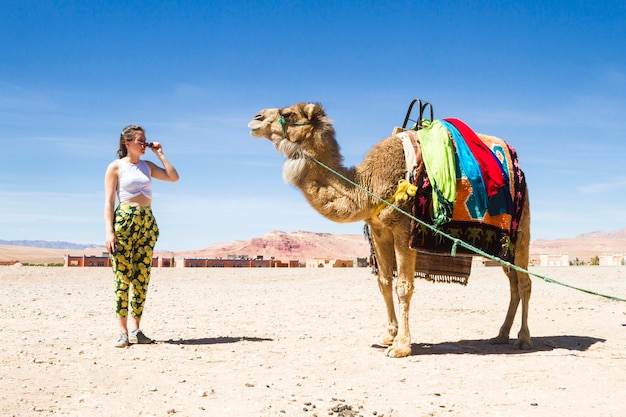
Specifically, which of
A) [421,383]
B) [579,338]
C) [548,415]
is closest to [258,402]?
[421,383]

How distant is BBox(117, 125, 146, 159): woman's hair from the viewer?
8.41m

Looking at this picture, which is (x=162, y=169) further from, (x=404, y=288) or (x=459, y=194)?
(x=459, y=194)

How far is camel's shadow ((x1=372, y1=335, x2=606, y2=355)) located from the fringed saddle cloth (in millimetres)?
974

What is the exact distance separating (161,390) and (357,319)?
627 cm

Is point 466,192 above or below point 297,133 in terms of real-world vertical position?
below

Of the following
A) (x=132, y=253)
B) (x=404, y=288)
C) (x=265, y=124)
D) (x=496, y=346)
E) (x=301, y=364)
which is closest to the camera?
(x=301, y=364)

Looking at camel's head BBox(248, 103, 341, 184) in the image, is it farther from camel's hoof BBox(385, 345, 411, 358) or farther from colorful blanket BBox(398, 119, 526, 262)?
camel's hoof BBox(385, 345, 411, 358)

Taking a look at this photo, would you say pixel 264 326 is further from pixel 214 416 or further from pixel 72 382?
pixel 214 416

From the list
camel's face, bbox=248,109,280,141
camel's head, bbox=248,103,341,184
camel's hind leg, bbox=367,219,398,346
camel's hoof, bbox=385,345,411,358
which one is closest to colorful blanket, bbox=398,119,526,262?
camel's hind leg, bbox=367,219,398,346

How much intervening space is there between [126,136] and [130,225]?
123 cm

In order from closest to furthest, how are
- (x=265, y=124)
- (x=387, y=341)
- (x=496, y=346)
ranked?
(x=265, y=124) < (x=387, y=341) < (x=496, y=346)

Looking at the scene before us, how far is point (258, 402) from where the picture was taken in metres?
5.57

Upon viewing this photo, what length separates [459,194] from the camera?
26.3 ft

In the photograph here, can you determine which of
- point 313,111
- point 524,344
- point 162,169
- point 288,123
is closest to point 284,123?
point 288,123
